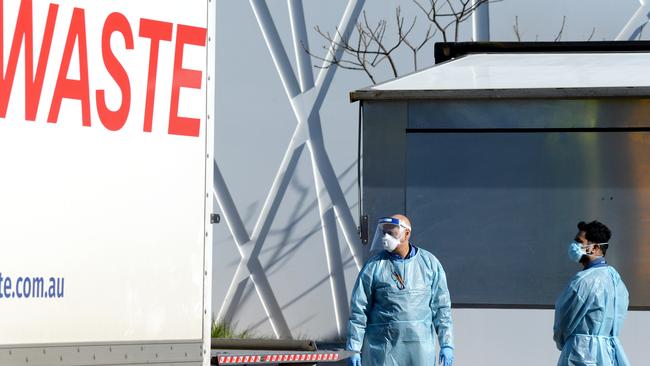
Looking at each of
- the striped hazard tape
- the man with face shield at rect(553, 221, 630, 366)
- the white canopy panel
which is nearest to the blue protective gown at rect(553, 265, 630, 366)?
the man with face shield at rect(553, 221, 630, 366)

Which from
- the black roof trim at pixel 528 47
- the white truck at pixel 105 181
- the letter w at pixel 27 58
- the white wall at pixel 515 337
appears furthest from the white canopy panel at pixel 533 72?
the letter w at pixel 27 58

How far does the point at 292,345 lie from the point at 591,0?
12844mm

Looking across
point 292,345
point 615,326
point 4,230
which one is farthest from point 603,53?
point 4,230

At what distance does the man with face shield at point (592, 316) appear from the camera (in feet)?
29.5

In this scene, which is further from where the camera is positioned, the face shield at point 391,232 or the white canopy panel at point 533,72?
the white canopy panel at point 533,72

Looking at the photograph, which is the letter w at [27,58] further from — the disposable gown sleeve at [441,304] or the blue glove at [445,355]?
the blue glove at [445,355]

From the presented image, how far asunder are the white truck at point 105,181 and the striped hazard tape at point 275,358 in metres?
0.29

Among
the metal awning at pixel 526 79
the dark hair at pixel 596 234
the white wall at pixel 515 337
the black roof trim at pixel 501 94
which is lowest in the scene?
the white wall at pixel 515 337

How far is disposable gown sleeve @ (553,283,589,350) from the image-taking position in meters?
9.00

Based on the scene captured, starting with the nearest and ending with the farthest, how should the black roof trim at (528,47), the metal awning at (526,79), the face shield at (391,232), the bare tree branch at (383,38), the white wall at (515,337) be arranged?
1. the face shield at (391,232)
2. the white wall at (515,337)
3. the metal awning at (526,79)
4. the black roof trim at (528,47)
5. the bare tree branch at (383,38)

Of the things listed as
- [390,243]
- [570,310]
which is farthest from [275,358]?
[570,310]

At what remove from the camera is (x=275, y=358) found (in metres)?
6.65

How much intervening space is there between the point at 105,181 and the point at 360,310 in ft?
13.3

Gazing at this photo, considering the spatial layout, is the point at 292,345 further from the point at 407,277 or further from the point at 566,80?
the point at 566,80
